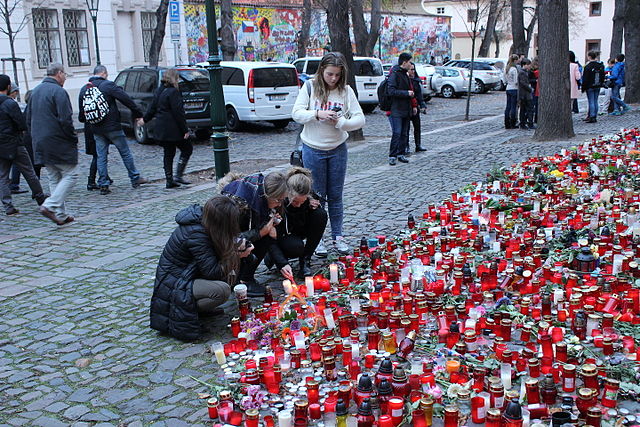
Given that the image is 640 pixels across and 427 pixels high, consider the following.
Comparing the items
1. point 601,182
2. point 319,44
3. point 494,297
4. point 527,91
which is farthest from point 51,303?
point 319,44

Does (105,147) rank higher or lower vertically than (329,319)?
higher

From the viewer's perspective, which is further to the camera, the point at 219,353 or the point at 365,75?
the point at 365,75

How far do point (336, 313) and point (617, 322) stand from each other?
1.84 metres

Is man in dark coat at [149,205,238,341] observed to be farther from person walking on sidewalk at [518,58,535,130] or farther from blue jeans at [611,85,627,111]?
blue jeans at [611,85,627,111]

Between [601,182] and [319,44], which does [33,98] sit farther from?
[319,44]

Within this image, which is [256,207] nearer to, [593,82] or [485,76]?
[593,82]

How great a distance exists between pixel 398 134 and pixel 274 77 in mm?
6459

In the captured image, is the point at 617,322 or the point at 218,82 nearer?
the point at 617,322

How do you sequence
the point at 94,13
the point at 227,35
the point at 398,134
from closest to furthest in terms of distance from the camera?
1. the point at 398,134
2. the point at 227,35
3. the point at 94,13

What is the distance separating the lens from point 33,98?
8.37 m

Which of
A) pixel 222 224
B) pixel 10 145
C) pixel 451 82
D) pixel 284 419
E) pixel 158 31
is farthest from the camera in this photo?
pixel 451 82

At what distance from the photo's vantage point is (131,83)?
53.5 ft

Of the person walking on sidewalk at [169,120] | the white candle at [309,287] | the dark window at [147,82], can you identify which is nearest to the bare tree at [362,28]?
the dark window at [147,82]

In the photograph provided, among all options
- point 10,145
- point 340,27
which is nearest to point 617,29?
point 340,27
